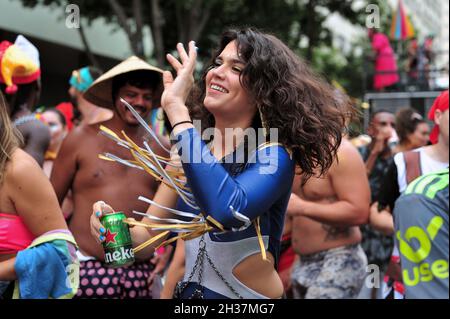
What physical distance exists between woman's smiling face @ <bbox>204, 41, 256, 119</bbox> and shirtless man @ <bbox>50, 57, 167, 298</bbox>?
1.73m

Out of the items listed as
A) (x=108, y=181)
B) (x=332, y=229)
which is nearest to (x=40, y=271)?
(x=108, y=181)

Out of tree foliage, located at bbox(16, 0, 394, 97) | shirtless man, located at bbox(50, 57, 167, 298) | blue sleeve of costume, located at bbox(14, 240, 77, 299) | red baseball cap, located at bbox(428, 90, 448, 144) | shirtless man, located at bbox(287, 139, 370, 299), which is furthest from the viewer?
tree foliage, located at bbox(16, 0, 394, 97)

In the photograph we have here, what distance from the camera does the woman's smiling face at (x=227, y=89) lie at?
107 inches

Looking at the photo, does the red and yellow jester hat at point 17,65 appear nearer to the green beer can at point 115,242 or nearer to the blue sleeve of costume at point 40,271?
the blue sleeve of costume at point 40,271

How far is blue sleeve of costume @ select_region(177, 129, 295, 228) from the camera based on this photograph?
7.71 feet

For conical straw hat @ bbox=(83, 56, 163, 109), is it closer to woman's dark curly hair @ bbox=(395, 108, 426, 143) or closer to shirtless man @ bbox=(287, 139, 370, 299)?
shirtless man @ bbox=(287, 139, 370, 299)

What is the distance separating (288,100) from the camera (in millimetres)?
2723

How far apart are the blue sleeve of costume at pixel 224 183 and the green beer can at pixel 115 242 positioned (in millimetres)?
445

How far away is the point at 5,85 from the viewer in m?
4.43

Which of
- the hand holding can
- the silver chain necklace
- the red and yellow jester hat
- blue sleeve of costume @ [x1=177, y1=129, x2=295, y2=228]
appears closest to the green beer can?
the hand holding can

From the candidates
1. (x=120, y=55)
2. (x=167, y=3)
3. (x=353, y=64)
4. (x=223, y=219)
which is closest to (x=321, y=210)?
(x=223, y=219)

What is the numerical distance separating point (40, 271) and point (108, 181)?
1.26 meters

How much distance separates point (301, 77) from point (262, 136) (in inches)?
11.1

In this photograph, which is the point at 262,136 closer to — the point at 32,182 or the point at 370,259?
the point at 32,182
